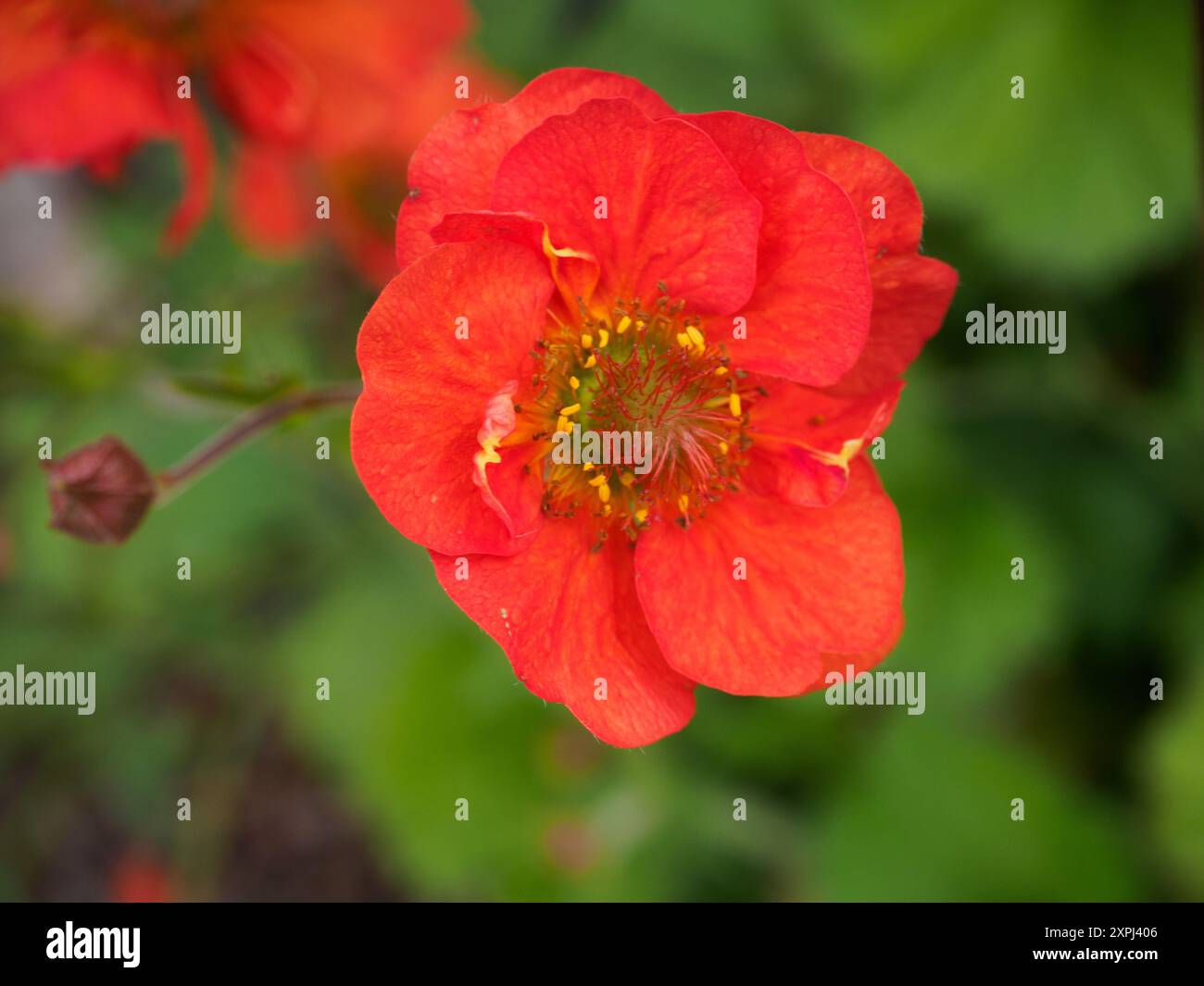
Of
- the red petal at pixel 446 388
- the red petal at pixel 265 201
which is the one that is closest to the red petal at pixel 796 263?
the red petal at pixel 446 388

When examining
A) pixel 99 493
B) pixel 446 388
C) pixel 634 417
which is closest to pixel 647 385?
pixel 634 417

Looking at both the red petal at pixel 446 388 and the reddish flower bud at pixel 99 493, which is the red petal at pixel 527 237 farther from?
the reddish flower bud at pixel 99 493

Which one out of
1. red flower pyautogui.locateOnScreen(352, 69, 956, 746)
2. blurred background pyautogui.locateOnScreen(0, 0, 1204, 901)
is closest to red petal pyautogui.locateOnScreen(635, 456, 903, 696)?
red flower pyautogui.locateOnScreen(352, 69, 956, 746)

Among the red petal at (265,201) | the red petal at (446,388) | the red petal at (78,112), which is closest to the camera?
the red petal at (446,388)

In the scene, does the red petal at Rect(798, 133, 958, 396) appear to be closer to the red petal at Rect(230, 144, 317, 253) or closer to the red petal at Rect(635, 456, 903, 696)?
the red petal at Rect(635, 456, 903, 696)

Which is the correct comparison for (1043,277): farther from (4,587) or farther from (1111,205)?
(4,587)
